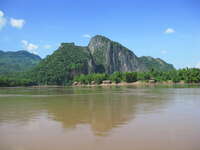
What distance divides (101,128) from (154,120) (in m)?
3.79

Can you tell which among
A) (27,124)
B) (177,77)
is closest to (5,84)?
(177,77)

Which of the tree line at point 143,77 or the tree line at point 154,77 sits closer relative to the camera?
the tree line at point 154,77

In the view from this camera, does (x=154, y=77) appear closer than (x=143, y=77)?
No

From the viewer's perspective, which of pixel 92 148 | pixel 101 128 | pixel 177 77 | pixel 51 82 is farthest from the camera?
pixel 51 82

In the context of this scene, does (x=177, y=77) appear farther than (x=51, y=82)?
No

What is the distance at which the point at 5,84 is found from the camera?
128 m

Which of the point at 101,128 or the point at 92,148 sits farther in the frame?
the point at 101,128

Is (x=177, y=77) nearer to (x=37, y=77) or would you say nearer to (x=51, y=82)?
(x=51, y=82)

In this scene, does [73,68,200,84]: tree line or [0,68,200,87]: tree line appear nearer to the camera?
[73,68,200,84]: tree line

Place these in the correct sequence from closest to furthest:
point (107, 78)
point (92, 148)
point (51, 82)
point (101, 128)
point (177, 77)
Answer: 1. point (92, 148)
2. point (101, 128)
3. point (177, 77)
4. point (107, 78)
5. point (51, 82)

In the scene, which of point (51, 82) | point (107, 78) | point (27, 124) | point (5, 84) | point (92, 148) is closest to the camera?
point (92, 148)

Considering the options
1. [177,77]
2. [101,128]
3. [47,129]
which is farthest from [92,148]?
[177,77]

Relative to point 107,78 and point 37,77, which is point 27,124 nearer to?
point 107,78

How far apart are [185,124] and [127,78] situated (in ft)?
418
